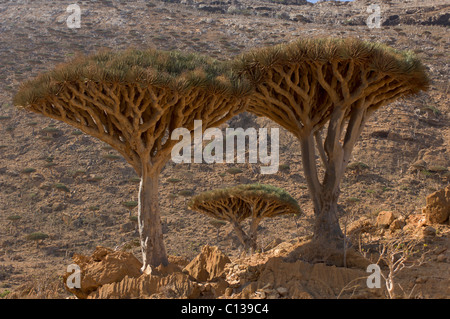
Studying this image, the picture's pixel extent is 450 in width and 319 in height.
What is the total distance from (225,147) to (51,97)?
20.1 m

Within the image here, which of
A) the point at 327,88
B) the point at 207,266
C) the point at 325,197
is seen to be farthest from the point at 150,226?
the point at 327,88

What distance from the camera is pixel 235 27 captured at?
44781 millimetres

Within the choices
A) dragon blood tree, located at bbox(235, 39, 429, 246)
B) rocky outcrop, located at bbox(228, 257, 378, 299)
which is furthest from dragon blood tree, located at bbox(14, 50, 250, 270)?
rocky outcrop, located at bbox(228, 257, 378, 299)

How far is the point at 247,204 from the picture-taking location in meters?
15.3

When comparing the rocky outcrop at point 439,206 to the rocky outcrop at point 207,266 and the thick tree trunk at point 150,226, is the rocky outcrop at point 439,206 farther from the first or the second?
the thick tree trunk at point 150,226

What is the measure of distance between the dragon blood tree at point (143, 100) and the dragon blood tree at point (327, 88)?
865 millimetres

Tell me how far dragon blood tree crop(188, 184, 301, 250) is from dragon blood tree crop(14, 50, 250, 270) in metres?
5.75

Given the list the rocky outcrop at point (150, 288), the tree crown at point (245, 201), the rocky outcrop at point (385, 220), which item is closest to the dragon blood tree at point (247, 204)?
the tree crown at point (245, 201)

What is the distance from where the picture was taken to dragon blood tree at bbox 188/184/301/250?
14.3m

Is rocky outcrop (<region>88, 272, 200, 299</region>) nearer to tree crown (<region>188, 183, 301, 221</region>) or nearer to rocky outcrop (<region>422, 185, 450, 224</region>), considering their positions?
rocky outcrop (<region>422, 185, 450, 224</region>)

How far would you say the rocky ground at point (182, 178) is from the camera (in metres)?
9.48

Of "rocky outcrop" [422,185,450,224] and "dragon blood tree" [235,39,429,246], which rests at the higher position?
"dragon blood tree" [235,39,429,246]

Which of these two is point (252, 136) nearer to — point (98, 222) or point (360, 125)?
point (98, 222)
